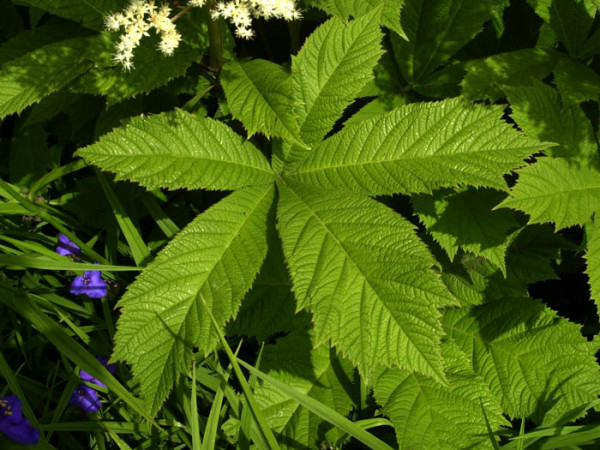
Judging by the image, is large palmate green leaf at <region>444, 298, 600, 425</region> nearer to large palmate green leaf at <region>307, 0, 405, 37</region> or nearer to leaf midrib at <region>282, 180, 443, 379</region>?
leaf midrib at <region>282, 180, 443, 379</region>

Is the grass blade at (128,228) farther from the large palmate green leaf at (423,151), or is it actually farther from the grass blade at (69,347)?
the large palmate green leaf at (423,151)

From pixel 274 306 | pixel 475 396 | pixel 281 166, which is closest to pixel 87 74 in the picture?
pixel 281 166

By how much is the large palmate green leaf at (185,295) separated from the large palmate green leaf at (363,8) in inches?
31.7

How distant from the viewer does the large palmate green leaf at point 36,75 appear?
6.82 feet

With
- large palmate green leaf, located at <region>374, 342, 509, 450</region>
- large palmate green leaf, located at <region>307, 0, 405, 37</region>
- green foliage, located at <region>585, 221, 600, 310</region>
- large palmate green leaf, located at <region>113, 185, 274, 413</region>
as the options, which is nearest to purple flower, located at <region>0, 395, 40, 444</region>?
large palmate green leaf, located at <region>113, 185, 274, 413</region>

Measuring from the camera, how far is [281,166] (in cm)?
206

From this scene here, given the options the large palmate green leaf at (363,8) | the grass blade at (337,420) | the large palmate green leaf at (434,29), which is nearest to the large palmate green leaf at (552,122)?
the large palmate green leaf at (434,29)

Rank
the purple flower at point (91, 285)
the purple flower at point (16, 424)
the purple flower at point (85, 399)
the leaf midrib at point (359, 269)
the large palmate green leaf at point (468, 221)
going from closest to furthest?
1. the leaf midrib at point (359, 269)
2. the purple flower at point (16, 424)
3. the large palmate green leaf at point (468, 221)
4. the purple flower at point (85, 399)
5. the purple flower at point (91, 285)

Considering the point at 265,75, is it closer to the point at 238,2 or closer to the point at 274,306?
the point at 238,2

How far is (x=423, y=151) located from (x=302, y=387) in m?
0.98

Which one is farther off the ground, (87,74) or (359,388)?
(87,74)

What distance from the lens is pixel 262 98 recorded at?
191cm

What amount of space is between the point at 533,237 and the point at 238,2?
4.99 feet

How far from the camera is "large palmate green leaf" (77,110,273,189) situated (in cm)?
188
